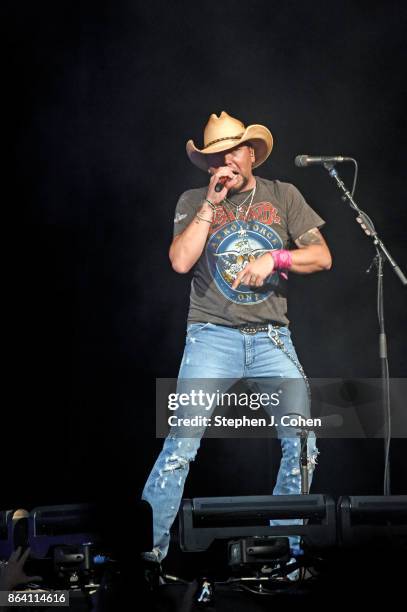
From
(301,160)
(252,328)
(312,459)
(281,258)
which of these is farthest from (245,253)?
(312,459)

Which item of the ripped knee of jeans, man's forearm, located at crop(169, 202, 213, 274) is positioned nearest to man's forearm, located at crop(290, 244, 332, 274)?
man's forearm, located at crop(169, 202, 213, 274)

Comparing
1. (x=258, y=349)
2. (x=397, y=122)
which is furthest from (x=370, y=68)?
(x=258, y=349)

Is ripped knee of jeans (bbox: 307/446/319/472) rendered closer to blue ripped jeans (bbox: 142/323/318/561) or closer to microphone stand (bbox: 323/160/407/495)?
blue ripped jeans (bbox: 142/323/318/561)

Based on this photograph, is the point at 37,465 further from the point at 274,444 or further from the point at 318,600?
the point at 318,600

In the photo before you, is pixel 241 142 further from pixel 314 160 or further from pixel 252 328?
pixel 252 328

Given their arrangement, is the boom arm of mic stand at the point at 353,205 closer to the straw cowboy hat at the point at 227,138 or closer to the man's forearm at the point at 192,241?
the straw cowboy hat at the point at 227,138

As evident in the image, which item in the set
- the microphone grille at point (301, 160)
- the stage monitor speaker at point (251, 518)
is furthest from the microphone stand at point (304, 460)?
the microphone grille at point (301, 160)

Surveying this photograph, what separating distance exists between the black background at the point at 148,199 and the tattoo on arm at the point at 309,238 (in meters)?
0.10

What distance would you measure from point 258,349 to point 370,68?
6.14 ft

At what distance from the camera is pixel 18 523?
318 cm

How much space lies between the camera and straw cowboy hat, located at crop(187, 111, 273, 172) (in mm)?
4711

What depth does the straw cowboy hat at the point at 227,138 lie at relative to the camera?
4.71 m

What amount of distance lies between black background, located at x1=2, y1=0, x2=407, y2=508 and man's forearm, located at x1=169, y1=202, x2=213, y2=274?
10cm

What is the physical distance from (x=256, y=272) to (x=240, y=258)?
0.38ft
